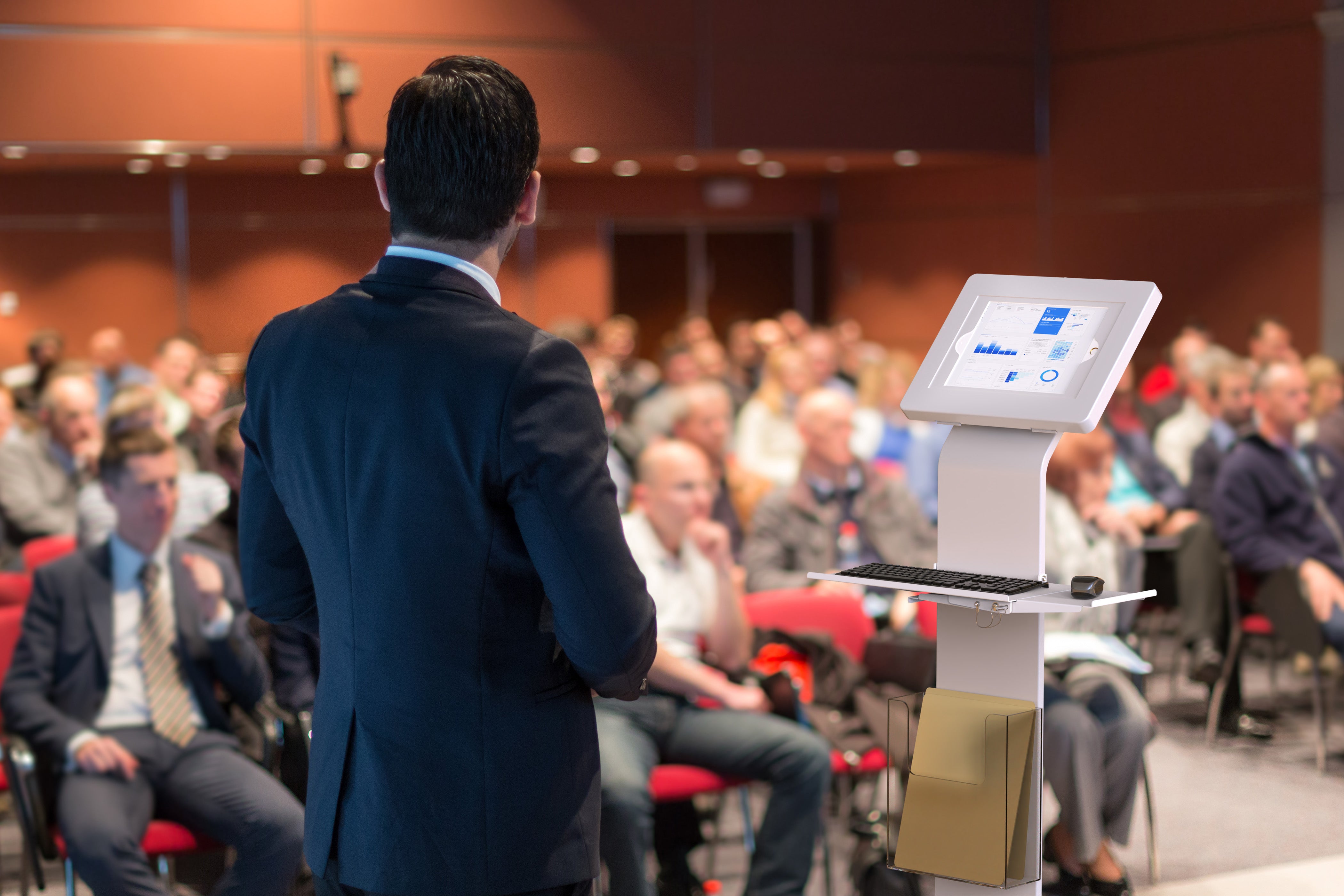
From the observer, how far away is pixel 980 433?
212 cm

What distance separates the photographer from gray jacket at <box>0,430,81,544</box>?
219 inches

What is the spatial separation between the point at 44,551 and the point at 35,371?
219 inches

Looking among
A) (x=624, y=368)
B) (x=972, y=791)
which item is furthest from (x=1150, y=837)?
(x=624, y=368)

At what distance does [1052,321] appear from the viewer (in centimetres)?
208

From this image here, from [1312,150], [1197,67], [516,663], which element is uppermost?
[1197,67]

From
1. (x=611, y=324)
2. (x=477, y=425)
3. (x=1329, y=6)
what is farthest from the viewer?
(x=611, y=324)

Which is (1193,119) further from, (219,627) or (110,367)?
(219,627)

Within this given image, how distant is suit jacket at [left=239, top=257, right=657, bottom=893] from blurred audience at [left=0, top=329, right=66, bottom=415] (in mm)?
7921

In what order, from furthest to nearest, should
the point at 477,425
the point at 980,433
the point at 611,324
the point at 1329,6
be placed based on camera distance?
the point at 611,324
the point at 1329,6
the point at 980,433
the point at 477,425

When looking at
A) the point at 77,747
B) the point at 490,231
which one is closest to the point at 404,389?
the point at 490,231

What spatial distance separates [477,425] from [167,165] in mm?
9488

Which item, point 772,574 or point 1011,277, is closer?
point 1011,277

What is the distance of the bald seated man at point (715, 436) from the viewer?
5477mm

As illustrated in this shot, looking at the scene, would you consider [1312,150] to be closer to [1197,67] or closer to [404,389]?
[1197,67]
